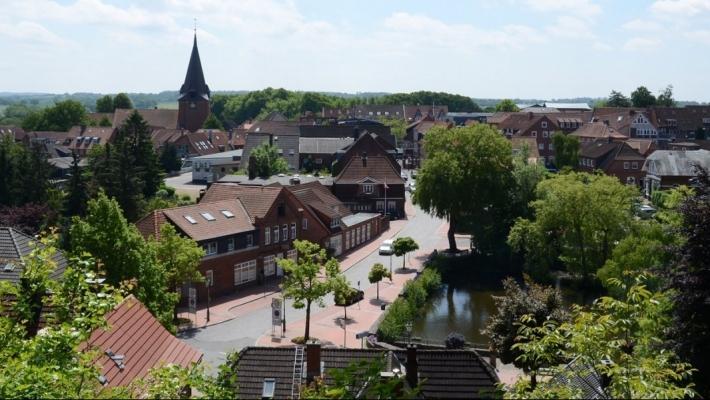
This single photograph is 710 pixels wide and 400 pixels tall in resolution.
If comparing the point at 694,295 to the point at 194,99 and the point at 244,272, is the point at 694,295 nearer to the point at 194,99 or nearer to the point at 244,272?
the point at 244,272

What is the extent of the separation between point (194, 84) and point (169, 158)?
26.0m

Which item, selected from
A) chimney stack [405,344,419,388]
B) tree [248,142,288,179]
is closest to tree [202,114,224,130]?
tree [248,142,288,179]

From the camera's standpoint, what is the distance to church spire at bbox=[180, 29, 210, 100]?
385ft

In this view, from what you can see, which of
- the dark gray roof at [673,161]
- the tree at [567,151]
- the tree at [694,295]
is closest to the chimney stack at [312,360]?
the tree at [694,295]

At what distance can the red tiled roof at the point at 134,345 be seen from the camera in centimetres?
1925

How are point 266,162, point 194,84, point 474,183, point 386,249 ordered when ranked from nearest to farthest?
point 474,183 < point 386,249 < point 266,162 < point 194,84

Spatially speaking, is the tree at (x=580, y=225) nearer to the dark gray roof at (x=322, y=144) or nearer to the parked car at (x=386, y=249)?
the parked car at (x=386, y=249)

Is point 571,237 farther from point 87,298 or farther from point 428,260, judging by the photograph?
point 87,298

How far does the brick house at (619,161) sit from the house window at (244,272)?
49.6 metres

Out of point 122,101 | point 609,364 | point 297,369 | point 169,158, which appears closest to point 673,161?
point 169,158

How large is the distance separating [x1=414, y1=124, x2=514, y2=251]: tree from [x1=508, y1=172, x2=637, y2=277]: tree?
6.09 metres

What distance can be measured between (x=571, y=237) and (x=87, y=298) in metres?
36.1

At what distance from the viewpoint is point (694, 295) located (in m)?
20.4

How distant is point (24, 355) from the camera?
10844 millimetres
